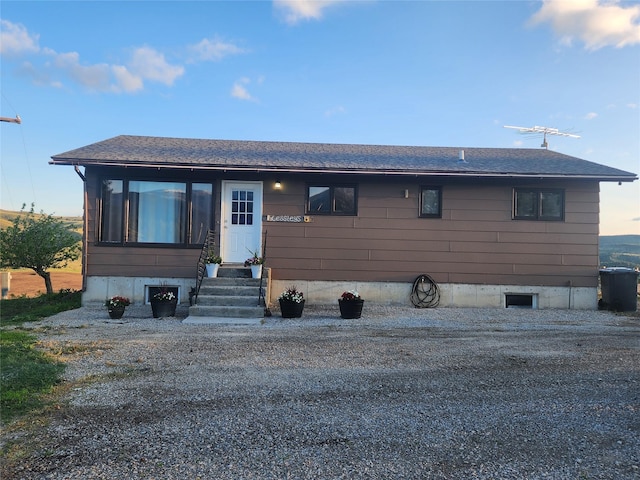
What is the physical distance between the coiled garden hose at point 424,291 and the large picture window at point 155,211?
5.26 m

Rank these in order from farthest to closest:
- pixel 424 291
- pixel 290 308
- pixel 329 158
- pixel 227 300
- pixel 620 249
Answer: pixel 620 249, pixel 329 158, pixel 424 291, pixel 227 300, pixel 290 308

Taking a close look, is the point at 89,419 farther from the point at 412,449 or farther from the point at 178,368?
the point at 412,449

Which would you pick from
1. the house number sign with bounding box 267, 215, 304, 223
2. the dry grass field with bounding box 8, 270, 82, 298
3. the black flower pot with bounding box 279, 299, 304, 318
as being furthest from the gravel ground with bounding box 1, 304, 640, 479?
the dry grass field with bounding box 8, 270, 82, 298

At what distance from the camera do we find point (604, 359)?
5.43 meters

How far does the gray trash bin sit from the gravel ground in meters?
3.54

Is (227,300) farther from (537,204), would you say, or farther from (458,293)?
(537,204)

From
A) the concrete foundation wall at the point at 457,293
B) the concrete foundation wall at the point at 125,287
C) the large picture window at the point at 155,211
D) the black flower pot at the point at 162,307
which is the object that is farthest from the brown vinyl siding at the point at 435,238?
the black flower pot at the point at 162,307

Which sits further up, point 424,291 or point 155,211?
point 155,211

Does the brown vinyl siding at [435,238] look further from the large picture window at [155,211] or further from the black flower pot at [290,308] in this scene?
the black flower pot at [290,308]

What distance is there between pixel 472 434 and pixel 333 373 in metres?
1.85

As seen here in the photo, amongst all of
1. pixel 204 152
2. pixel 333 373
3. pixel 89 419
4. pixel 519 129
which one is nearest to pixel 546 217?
pixel 519 129

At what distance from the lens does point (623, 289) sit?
989cm

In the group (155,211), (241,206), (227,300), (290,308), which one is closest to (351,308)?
(290,308)

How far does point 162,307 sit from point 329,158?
545 cm
